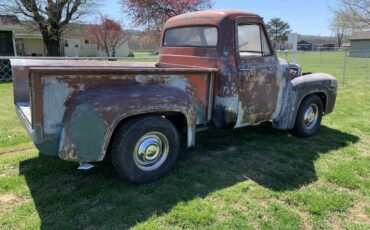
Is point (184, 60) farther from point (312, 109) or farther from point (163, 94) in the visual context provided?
point (312, 109)

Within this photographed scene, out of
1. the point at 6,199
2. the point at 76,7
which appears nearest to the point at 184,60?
the point at 6,199

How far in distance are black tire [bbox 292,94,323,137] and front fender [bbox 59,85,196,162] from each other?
2.92m

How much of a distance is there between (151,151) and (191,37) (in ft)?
6.68

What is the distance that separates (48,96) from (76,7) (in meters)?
21.0

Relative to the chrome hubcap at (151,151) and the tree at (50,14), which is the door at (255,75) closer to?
the chrome hubcap at (151,151)

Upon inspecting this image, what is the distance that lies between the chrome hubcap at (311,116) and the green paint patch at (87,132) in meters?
3.72

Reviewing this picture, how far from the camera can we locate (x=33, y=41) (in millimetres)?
32156

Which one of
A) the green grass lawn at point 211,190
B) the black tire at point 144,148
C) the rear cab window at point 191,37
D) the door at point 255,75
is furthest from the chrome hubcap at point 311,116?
the black tire at point 144,148

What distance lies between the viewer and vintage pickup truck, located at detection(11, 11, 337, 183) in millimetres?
3182

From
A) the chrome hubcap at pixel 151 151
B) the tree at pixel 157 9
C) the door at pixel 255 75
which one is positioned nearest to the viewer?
the chrome hubcap at pixel 151 151

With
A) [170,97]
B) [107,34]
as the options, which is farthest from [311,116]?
[107,34]

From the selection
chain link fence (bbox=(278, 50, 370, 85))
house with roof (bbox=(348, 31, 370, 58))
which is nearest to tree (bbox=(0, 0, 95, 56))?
chain link fence (bbox=(278, 50, 370, 85))

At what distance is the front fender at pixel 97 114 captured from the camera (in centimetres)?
319

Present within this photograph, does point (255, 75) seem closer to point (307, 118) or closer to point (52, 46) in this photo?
point (307, 118)
